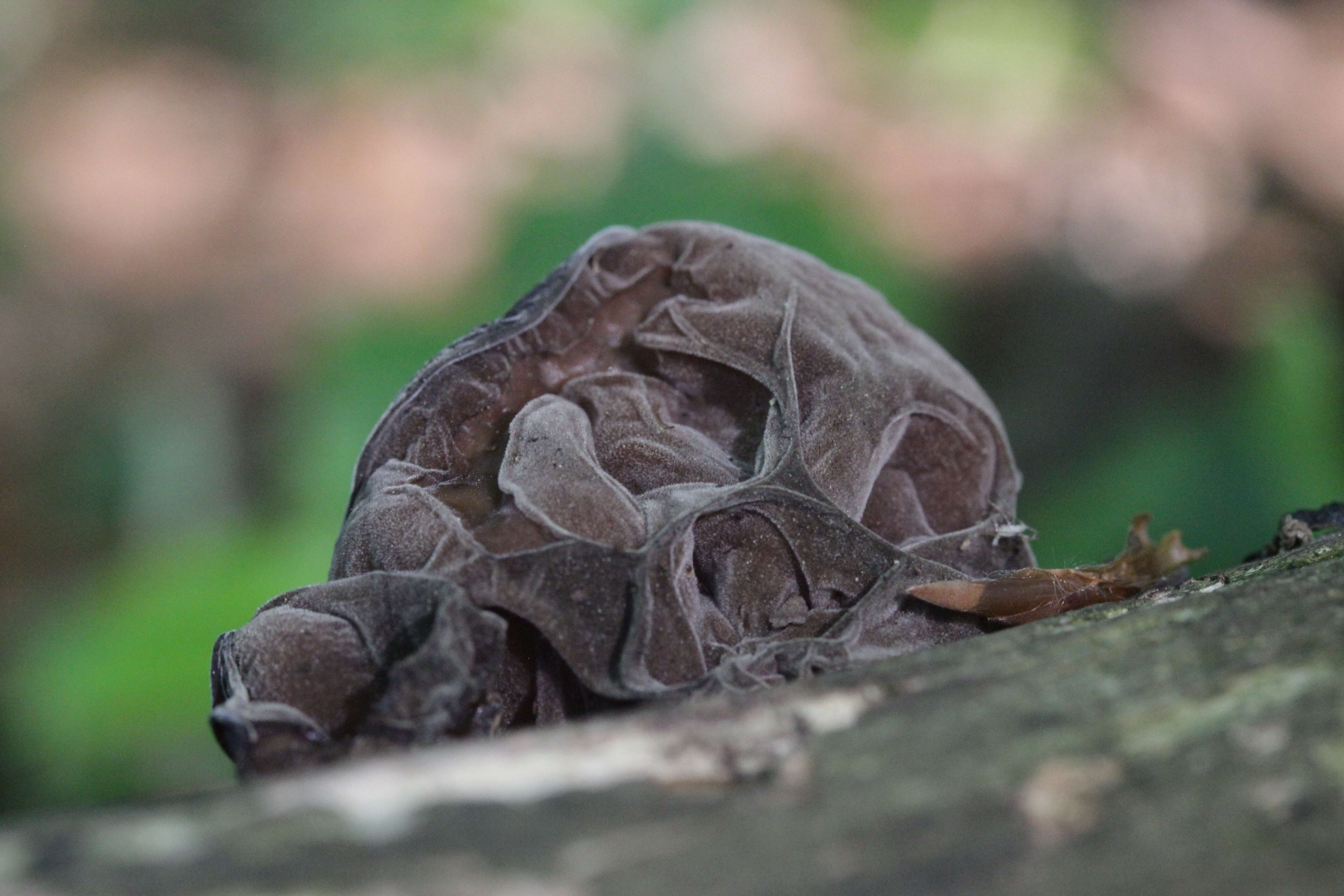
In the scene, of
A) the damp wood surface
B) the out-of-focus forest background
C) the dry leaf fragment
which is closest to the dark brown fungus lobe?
the dry leaf fragment

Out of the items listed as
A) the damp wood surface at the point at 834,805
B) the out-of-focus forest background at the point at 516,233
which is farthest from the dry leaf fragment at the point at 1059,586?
the out-of-focus forest background at the point at 516,233

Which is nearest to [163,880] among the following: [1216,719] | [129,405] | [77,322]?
[1216,719]

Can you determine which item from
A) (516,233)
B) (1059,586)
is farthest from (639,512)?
(516,233)

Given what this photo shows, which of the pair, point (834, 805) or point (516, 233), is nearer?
point (834, 805)

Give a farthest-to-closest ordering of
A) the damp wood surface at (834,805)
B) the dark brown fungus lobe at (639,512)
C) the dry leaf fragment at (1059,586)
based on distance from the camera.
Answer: the dry leaf fragment at (1059,586) → the dark brown fungus lobe at (639,512) → the damp wood surface at (834,805)

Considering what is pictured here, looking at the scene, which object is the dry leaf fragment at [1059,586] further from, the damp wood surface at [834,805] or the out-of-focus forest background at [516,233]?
the out-of-focus forest background at [516,233]

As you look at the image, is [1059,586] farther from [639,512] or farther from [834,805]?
[834,805]

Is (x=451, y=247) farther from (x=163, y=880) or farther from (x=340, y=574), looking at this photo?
(x=163, y=880)
